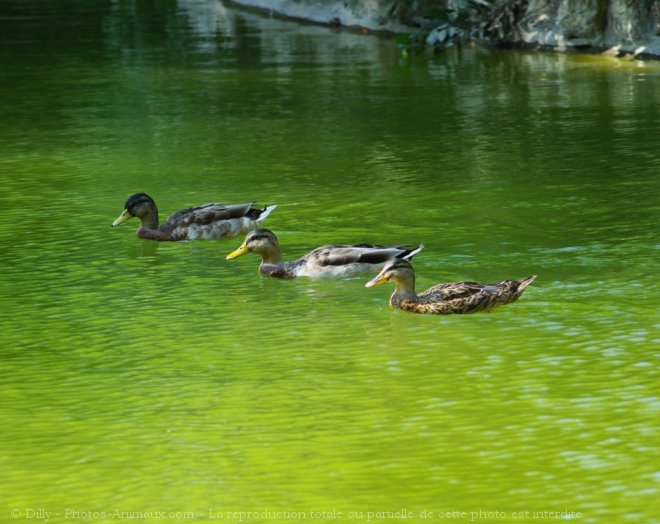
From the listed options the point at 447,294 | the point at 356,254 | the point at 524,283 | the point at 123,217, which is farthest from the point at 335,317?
the point at 123,217

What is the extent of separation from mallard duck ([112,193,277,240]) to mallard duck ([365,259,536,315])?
98.4 inches

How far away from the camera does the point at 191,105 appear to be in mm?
19234

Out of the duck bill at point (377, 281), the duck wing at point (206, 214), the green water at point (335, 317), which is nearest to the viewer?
the green water at point (335, 317)

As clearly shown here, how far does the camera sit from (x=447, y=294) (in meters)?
9.67

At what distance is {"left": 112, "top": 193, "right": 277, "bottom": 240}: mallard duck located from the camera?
40.0 ft

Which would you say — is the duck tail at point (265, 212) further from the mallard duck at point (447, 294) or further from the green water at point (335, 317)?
the mallard duck at point (447, 294)

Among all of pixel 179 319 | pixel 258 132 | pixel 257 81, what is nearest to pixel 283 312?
pixel 179 319

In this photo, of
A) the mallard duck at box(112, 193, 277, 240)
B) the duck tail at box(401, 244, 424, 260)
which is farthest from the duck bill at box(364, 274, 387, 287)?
the mallard duck at box(112, 193, 277, 240)

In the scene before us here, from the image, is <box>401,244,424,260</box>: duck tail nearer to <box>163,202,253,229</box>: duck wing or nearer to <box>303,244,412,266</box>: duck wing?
<box>303,244,412,266</box>: duck wing

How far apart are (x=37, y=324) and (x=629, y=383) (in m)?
3.84

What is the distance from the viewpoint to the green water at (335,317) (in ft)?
23.3

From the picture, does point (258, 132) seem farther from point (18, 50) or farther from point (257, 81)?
point (18, 50)

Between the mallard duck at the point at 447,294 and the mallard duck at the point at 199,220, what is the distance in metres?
A: 2.50

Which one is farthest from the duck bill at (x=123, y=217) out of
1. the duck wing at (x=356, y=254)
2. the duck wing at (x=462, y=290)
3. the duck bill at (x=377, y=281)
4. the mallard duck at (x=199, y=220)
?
the duck wing at (x=462, y=290)
